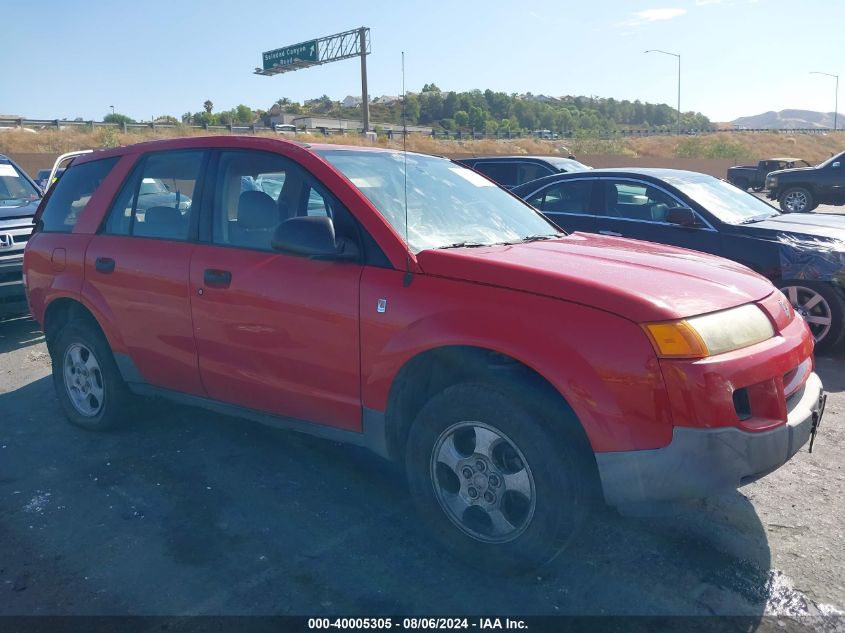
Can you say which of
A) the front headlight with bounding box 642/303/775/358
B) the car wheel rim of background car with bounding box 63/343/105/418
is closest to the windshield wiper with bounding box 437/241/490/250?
the front headlight with bounding box 642/303/775/358

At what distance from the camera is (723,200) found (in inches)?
293

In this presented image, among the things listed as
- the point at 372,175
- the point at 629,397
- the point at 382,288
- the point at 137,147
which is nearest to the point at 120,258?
the point at 137,147

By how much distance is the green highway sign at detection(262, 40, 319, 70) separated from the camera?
108ft

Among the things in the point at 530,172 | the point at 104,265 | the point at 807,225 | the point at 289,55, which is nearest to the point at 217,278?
the point at 104,265

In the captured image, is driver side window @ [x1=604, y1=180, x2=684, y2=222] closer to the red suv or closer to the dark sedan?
the dark sedan

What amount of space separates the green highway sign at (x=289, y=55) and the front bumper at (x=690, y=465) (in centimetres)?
3136

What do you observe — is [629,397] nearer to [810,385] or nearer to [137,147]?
[810,385]

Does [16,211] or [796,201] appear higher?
[16,211]

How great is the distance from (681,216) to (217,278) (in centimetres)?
450

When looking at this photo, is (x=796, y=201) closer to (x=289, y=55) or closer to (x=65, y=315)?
(x=65, y=315)

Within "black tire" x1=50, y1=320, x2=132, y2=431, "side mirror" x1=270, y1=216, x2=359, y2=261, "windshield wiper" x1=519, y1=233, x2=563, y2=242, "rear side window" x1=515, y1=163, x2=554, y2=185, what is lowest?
"black tire" x1=50, y1=320, x2=132, y2=431

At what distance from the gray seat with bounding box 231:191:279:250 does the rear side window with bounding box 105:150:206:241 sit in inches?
14.2

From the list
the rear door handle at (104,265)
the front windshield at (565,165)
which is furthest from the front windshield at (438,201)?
the front windshield at (565,165)

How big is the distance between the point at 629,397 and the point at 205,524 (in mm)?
2177
